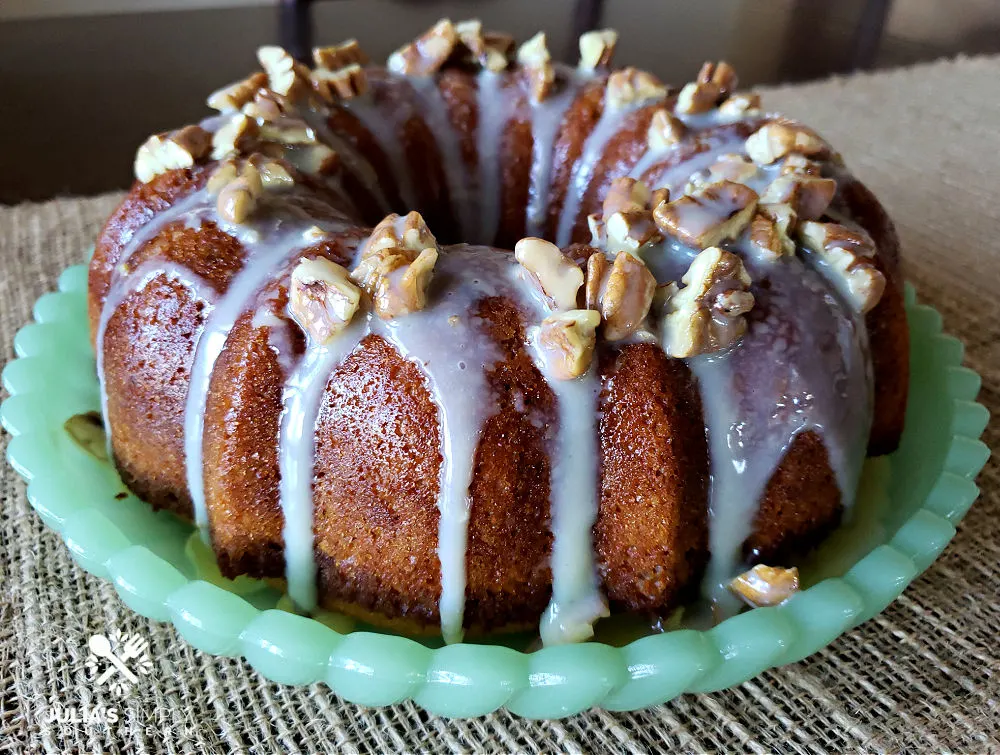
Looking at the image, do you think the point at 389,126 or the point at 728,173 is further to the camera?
the point at 389,126

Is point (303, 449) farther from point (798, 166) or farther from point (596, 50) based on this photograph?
point (596, 50)

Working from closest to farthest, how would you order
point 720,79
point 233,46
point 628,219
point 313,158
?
point 628,219, point 313,158, point 720,79, point 233,46

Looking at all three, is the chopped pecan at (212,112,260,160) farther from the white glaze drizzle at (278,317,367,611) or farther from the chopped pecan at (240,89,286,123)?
the white glaze drizzle at (278,317,367,611)

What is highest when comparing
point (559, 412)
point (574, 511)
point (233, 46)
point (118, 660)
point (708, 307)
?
point (708, 307)


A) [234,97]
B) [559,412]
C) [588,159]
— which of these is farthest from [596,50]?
[559,412]

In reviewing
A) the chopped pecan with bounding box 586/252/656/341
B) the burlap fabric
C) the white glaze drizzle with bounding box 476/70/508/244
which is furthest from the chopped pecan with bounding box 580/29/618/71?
the burlap fabric

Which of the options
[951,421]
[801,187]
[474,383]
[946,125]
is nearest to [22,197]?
[474,383]

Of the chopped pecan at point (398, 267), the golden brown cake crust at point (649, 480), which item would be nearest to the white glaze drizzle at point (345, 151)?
the chopped pecan at point (398, 267)
